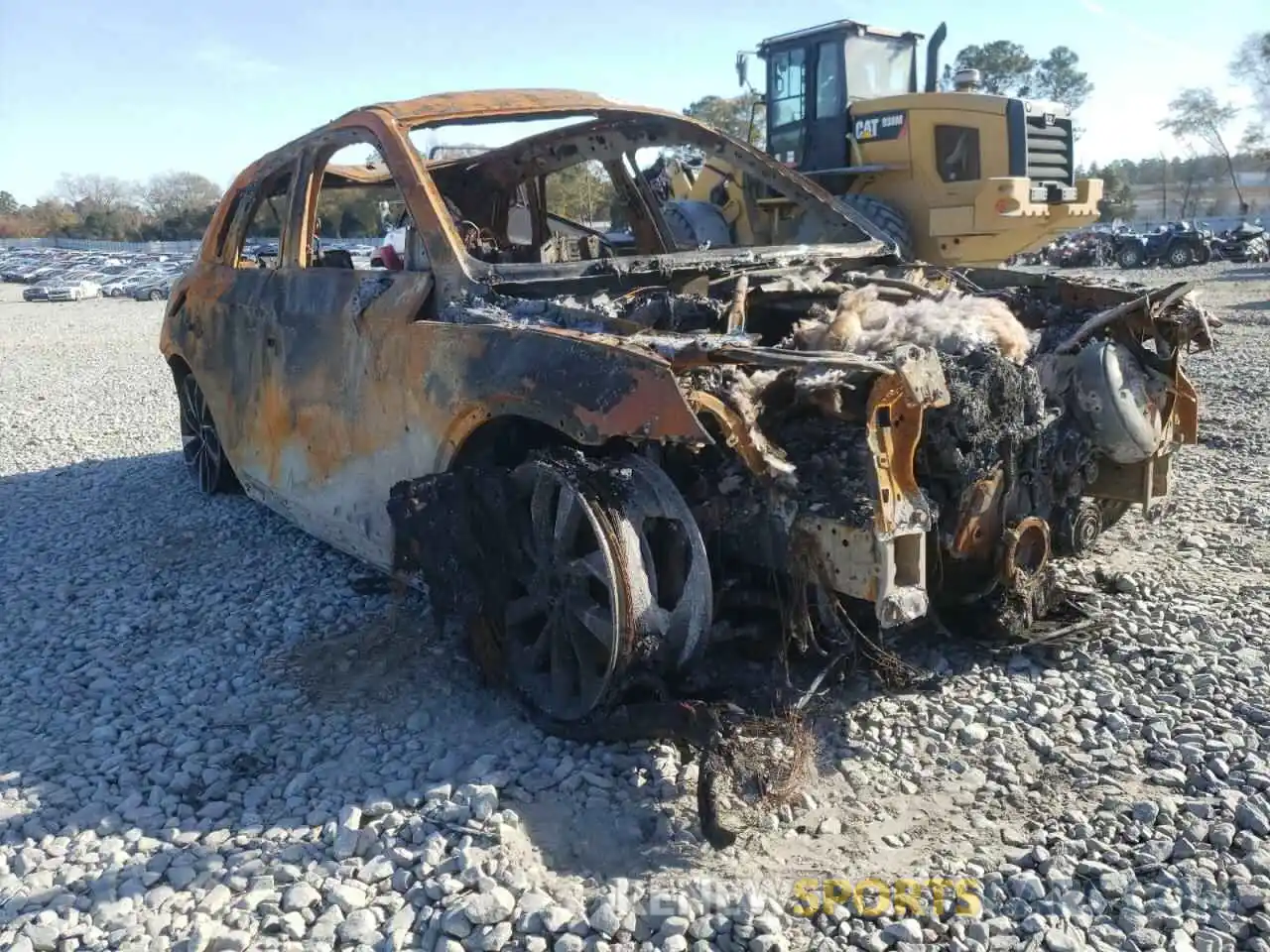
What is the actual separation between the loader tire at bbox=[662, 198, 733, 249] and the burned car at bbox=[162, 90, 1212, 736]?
16.0 feet

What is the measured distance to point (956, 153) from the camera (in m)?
11.8

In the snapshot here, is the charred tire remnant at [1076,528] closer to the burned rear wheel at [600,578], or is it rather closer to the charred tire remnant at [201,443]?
the burned rear wheel at [600,578]

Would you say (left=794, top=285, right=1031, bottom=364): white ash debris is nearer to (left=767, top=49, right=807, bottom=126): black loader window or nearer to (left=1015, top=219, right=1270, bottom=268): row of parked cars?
(left=767, top=49, right=807, bottom=126): black loader window

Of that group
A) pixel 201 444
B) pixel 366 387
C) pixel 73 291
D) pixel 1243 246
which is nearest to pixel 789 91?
pixel 201 444

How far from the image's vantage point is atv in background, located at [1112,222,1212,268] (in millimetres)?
28922

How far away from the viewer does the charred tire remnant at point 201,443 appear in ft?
20.8

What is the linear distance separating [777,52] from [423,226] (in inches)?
374

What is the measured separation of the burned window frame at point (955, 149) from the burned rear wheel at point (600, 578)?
378 inches

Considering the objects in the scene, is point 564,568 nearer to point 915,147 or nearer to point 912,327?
point 912,327

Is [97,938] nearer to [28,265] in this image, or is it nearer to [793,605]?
[793,605]

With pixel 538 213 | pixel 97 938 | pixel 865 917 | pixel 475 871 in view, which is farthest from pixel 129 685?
pixel 538 213

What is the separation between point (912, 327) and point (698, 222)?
689 cm

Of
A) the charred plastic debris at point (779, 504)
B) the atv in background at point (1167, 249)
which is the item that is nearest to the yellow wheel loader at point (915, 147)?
the charred plastic debris at point (779, 504)

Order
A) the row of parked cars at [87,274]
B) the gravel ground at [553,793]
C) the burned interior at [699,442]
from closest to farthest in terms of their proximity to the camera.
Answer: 1. the gravel ground at [553,793]
2. the burned interior at [699,442]
3. the row of parked cars at [87,274]
